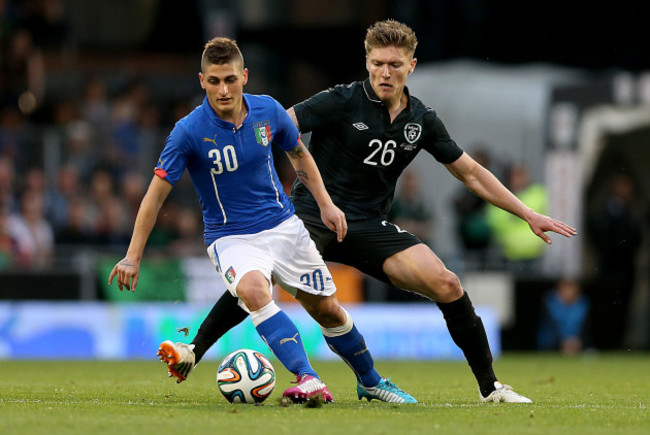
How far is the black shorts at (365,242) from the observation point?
780cm

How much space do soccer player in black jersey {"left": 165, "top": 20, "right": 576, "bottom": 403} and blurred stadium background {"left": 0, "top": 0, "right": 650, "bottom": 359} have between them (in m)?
4.82

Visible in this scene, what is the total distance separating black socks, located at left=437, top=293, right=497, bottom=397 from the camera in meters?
7.76

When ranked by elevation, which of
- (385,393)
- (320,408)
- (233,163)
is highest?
(233,163)

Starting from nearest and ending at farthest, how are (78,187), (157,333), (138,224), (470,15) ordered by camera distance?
(138,224), (157,333), (78,187), (470,15)

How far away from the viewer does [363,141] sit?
7.93 m

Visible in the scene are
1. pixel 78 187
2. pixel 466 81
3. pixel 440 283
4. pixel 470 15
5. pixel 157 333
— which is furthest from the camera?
pixel 470 15

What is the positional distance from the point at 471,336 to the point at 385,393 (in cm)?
66

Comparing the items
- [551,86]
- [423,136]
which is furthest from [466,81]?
[423,136]

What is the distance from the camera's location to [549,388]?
9.50 meters

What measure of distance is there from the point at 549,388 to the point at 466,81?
9036 millimetres

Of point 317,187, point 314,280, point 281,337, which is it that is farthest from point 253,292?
point 317,187

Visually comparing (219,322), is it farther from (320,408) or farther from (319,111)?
(319,111)

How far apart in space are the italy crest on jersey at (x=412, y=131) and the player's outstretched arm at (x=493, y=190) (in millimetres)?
343

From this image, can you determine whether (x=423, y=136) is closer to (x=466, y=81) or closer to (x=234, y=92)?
(x=234, y=92)
